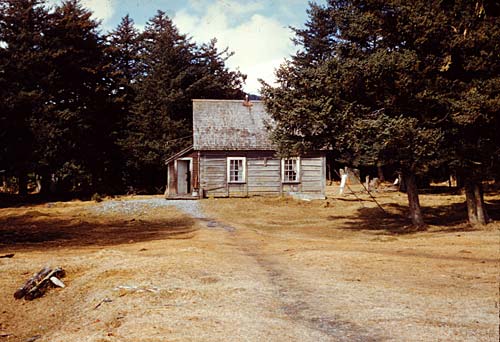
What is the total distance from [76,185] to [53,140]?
806 cm

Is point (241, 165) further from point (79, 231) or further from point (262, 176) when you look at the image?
point (79, 231)

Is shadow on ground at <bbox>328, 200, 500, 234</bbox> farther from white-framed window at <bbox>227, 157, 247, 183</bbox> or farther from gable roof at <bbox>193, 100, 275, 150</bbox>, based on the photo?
gable roof at <bbox>193, 100, 275, 150</bbox>

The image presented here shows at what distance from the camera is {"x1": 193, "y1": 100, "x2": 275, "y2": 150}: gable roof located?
3216cm

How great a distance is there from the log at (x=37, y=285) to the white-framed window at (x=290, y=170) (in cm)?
2381

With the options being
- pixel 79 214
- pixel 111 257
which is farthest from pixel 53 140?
pixel 111 257

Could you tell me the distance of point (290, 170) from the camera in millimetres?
32844

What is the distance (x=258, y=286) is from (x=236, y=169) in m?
24.3

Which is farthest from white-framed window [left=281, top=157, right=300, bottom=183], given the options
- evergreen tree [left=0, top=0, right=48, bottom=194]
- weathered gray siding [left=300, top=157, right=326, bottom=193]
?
evergreen tree [left=0, top=0, right=48, bottom=194]

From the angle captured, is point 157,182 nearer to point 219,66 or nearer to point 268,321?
point 219,66

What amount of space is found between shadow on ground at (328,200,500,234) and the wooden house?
7040 millimetres

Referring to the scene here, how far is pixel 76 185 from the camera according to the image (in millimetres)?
41812

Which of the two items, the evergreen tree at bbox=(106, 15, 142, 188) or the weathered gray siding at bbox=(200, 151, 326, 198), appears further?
the evergreen tree at bbox=(106, 15, 142, 188)

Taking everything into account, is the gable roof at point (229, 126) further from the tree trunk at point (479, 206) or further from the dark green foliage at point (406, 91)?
the tree trunk at point (479, 206)

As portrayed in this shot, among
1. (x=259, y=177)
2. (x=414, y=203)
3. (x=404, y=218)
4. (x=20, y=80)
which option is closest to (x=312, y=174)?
(x=259, y=177)
